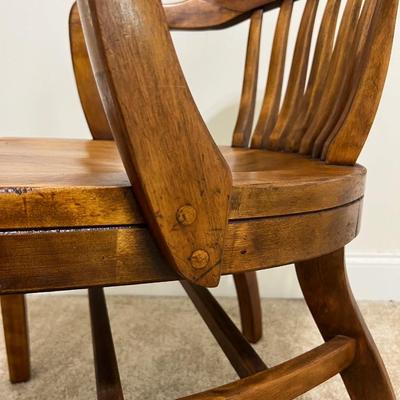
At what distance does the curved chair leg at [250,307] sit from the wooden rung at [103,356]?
Answer: 30cm

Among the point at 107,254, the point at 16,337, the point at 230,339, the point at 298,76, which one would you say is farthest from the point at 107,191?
the point at 16,337

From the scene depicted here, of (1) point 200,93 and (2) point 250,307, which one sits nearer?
(2) point 250,307

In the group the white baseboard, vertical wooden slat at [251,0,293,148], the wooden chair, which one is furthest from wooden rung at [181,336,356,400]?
the white baseboard

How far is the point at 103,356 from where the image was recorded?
0.55m

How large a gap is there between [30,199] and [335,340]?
0.39 m

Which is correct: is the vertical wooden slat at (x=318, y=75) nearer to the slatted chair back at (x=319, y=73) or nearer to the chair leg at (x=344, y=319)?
the slatted chair back at (x=319, y=73)

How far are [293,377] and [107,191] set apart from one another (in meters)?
0.29

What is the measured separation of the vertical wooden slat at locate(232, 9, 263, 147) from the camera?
75 centimetres

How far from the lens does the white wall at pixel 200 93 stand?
3.34 feet

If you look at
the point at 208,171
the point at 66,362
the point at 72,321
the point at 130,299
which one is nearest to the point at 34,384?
the point at 66,362

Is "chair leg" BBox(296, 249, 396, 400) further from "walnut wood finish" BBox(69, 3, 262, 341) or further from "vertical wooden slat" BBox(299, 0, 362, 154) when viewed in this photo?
"walnut wood finish" BBox(69, 3, 262, 341)

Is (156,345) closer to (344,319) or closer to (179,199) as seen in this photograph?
(344,319)

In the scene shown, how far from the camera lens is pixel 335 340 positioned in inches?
19.8

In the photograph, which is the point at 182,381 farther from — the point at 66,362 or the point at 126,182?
the point at 126,182
